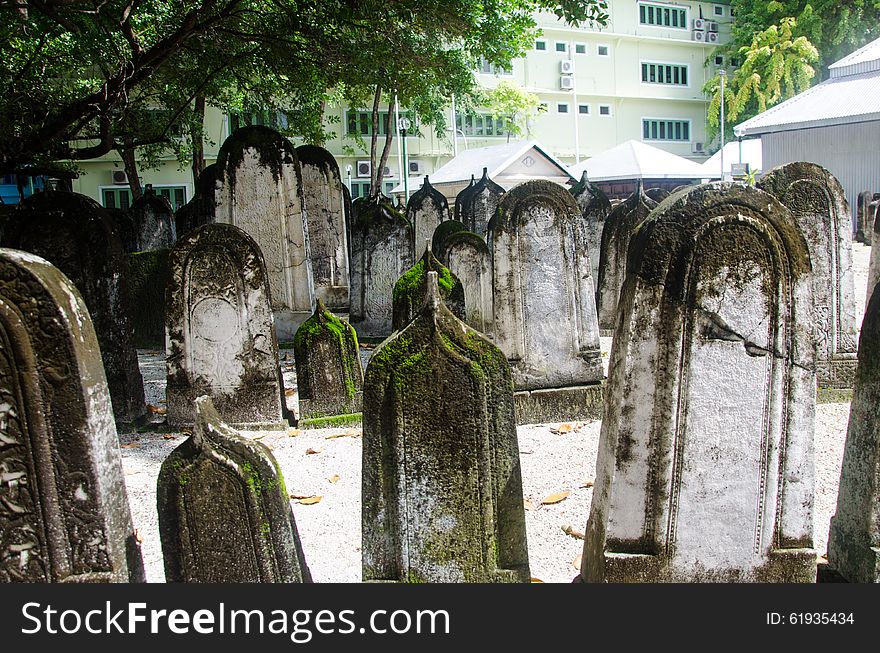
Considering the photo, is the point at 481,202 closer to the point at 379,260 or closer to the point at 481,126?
the point at 379,260

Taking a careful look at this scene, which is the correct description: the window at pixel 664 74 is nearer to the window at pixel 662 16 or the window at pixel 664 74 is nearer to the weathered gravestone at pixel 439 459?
the window at pixel 662 16

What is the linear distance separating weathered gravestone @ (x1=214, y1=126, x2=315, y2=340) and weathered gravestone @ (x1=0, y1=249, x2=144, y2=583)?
19.2 ft

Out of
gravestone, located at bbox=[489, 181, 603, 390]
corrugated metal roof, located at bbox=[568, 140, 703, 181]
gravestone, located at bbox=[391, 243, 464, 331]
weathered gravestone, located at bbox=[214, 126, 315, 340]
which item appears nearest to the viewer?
gravestone, located at bbox=[391, 243, 464, 331]

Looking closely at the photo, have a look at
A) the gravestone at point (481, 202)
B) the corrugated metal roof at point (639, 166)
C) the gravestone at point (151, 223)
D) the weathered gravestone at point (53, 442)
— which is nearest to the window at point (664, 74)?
the corrugated metal roof at point (639, 166)

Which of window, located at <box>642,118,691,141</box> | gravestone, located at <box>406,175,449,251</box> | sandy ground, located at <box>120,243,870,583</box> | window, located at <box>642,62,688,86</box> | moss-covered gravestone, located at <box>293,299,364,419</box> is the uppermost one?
window, located at <box>642,62,688,86</box>

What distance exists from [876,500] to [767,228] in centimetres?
124

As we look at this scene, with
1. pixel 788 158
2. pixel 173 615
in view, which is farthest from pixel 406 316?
pixel 788 158

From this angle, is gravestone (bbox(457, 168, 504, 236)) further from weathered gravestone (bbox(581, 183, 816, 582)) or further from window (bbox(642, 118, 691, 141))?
window (bbox(642, 118, 691, 141))

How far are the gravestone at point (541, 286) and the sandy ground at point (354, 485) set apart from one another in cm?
61

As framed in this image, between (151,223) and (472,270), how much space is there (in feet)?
28.3

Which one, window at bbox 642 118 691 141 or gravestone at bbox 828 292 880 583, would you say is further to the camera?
window at bbox 642 118 691 141

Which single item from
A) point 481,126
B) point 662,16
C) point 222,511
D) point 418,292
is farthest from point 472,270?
point 662,16

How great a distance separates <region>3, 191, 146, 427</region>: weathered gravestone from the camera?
263 inches

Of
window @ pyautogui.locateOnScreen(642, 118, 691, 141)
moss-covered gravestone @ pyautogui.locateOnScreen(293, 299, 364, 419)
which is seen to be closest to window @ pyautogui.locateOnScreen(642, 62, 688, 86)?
window @ pyautogui.locateOnScreen(642, 118, 691, 141)
